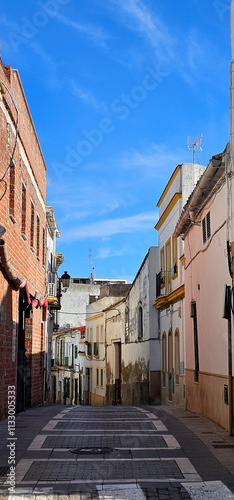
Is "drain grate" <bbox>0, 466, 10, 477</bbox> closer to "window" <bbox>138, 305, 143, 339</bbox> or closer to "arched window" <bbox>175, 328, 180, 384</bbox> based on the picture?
"arched window" <bbox>175, 328, 180, 384</bbox>

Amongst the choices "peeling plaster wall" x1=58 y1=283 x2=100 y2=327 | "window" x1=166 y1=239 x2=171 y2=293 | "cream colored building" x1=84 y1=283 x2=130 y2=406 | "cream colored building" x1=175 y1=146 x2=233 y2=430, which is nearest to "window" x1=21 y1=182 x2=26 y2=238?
"cream colored building" x1=175 y1=146 x2=233 y2=430

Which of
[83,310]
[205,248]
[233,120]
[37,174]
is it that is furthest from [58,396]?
[233,120]

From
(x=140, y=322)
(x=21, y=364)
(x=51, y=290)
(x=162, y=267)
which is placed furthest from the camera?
(x=140, y=322)

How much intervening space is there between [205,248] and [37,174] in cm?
697

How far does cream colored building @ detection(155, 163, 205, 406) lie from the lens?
19328 millimetres

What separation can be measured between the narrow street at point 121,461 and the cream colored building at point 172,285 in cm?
794

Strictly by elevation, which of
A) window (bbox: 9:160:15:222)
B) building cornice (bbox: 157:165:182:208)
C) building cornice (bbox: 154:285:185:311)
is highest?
building cornice (bbox: 157:165:182:208)

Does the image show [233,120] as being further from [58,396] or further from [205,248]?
[58,396]

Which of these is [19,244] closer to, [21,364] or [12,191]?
[12,191]

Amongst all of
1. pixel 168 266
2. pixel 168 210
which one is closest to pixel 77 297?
pixel 168 266

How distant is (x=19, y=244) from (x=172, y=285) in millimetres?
8322

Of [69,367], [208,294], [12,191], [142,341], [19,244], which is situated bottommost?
[69,367]

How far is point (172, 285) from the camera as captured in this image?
69.2ft

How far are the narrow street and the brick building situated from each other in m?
2.25
